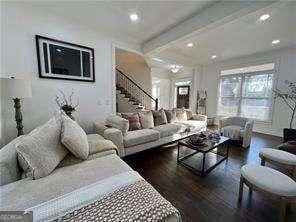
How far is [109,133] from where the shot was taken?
2533mm

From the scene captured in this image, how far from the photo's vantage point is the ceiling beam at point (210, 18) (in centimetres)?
217

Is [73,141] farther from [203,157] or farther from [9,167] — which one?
[203,157]

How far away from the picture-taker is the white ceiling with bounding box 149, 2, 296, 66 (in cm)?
267

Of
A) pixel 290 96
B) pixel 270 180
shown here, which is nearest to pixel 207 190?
pixel 270 180

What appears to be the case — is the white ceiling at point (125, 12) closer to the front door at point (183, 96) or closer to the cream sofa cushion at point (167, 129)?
the cream sofa cushion at point (167, 129)

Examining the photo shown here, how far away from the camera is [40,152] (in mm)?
1268

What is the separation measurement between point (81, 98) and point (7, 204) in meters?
2.61

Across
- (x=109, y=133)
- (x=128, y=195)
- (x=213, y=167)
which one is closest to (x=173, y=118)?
(x=213, y=167)

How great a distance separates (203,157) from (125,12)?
3012 mm

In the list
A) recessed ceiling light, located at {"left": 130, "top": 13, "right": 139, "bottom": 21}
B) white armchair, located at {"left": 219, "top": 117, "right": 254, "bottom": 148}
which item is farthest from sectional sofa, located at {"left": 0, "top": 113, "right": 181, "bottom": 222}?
white armchair, located at {"left": 219, "top": 117, "right": 254, "bottom": 148}

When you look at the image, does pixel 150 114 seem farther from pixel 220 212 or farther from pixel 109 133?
pixel 220 212

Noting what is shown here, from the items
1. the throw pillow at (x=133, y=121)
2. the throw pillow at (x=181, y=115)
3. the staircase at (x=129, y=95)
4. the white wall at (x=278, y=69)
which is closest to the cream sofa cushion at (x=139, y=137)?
the throw pillow at (x=133, y=121)

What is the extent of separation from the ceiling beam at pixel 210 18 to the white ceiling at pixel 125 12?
0.11m

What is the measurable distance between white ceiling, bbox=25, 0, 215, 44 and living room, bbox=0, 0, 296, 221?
2cm
